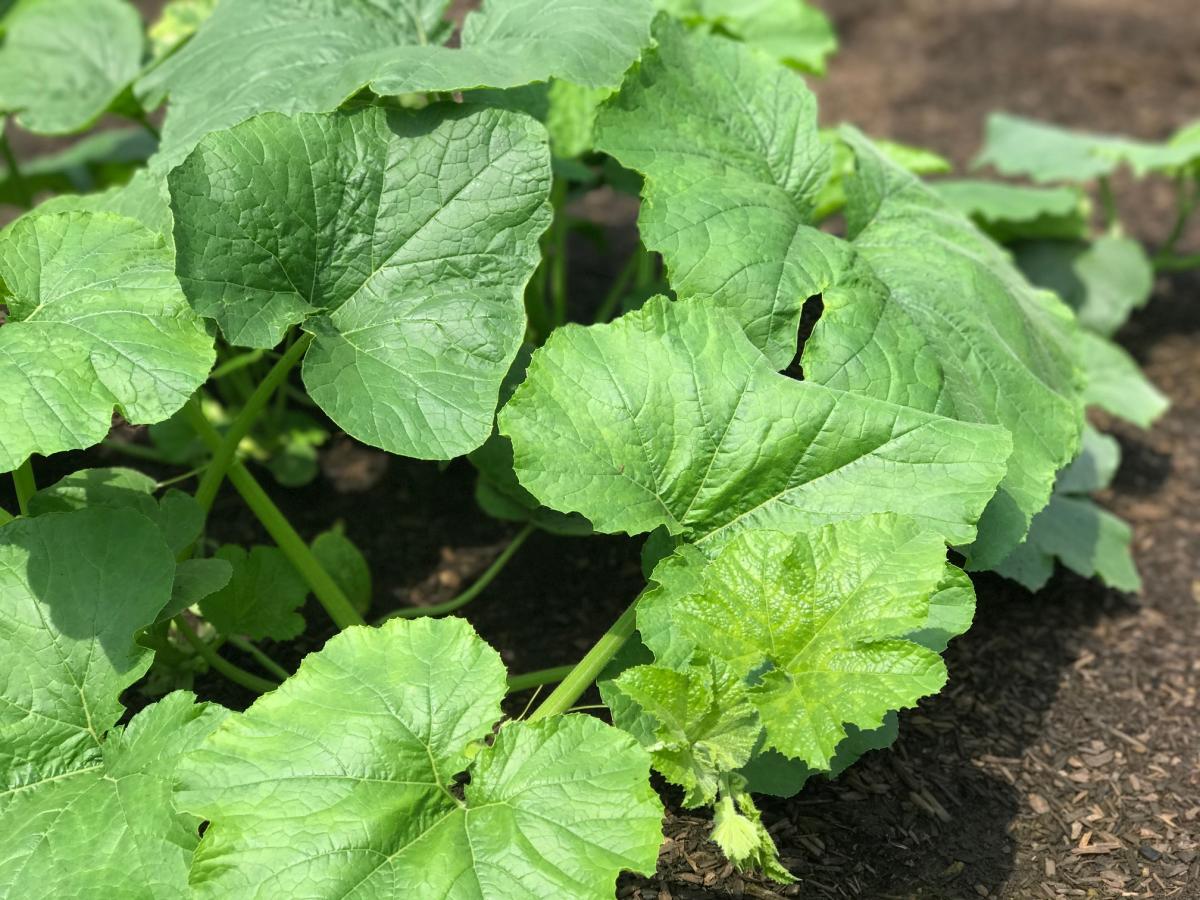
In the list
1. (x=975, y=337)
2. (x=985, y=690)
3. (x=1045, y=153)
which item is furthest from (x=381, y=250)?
(x=1045, y=153)

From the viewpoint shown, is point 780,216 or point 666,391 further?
point 780,216

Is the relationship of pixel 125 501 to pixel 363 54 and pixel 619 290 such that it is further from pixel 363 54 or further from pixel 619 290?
pixel 619 290

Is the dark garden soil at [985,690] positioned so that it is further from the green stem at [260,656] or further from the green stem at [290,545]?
the green stem at [290,545]

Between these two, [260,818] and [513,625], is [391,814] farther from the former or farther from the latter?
[513,625]

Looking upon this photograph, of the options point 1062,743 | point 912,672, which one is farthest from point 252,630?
point 1062,743

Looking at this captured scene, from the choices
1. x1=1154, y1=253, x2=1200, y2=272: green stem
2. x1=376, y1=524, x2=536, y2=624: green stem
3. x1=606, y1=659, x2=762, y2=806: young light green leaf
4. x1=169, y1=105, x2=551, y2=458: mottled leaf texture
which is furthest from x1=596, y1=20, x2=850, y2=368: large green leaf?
x1=1154, y1=253, x2=1200, y2=272: green stem

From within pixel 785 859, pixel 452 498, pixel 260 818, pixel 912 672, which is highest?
pixel 912 672
